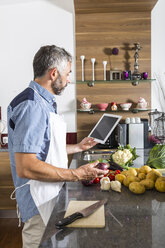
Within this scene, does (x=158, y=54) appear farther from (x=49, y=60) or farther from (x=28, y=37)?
(x=49, y=60)

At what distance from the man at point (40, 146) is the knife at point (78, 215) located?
8.8 inches

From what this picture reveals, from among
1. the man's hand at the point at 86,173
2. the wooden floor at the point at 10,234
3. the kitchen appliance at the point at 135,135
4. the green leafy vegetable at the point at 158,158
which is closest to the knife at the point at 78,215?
the man's hand at the point at 86,173

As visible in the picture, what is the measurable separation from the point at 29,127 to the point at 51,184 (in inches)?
13.3

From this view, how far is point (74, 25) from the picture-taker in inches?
106

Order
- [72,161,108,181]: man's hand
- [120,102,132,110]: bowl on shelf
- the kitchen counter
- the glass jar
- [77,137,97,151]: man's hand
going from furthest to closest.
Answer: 1. [120,102,132,110]: bowl on shelf
2. the glass jar
3. [77,137,97,151]: man's hand
4. [72,161,108,181]: man's hand
5. the kitchen counter

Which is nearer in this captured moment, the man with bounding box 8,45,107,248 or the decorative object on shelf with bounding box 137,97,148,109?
the man with bounding box 8,45,107,248

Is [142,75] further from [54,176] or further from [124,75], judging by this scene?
[54,176]

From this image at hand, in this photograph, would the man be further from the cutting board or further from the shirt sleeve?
the cutting board

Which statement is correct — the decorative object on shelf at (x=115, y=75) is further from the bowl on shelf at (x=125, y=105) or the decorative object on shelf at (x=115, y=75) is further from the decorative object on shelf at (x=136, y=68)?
the bowl on shelf at (x=125, y=105)

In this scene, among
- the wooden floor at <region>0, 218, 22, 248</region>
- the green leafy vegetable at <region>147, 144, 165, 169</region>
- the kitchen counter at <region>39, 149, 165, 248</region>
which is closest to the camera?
the kitchen counter at <region>39, 149, 165, 248</region>

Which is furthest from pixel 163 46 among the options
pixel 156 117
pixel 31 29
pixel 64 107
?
pixel 31 29

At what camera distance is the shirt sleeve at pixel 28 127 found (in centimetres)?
108

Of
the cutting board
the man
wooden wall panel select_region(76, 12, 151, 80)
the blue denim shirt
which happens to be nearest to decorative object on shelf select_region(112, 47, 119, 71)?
wooden wall panel select_region(76, 12, 151, 80)

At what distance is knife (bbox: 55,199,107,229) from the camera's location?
2.75ft
